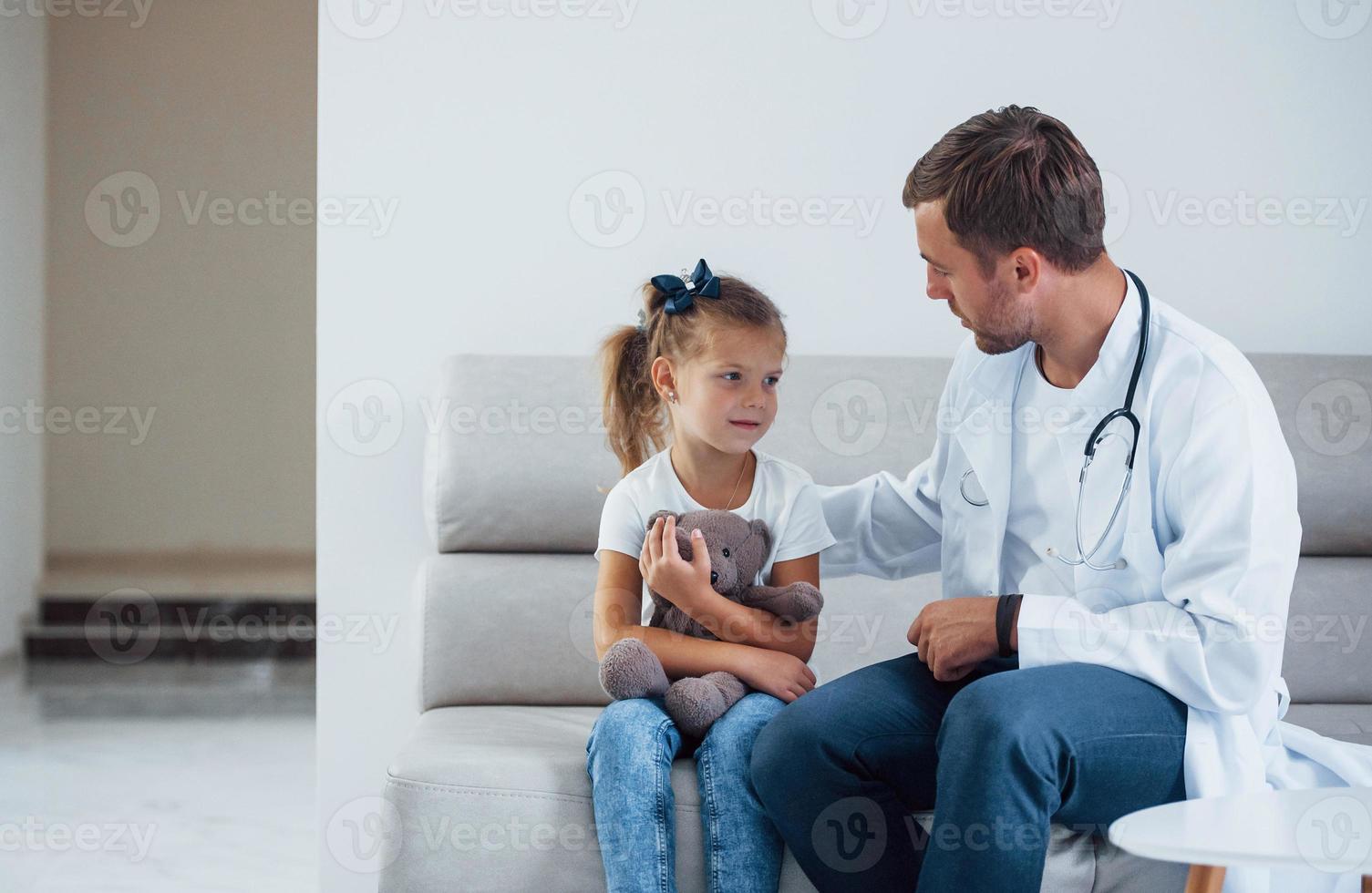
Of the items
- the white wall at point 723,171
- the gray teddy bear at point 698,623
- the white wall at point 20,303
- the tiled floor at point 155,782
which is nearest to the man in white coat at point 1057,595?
the gray teddy bear at point 698,623

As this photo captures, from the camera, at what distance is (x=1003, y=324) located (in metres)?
1.48

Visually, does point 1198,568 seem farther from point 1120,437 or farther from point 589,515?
point 589,515

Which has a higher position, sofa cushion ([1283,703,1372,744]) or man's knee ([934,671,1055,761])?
man's knee ([934,671,1055,761])

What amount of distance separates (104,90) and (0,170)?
64cm

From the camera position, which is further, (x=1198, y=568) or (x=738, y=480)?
(x=738, y=480)

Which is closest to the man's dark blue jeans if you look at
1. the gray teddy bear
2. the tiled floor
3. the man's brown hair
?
the gray teddy bear

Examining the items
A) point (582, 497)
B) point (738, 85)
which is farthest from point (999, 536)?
point (738, 85)

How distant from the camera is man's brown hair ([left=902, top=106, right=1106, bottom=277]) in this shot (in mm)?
1406

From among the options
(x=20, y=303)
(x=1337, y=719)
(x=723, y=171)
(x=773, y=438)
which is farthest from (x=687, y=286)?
(x=20, y=303)

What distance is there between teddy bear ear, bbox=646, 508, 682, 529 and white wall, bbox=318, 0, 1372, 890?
0.65m

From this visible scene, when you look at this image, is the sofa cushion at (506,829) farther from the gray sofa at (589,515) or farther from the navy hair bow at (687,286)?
the navy hair bow at (687,286)

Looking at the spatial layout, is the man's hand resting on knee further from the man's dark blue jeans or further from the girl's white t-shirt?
the girl's white t-shirt

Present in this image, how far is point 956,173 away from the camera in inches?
56.7

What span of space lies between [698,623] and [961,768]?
0.46 metres
